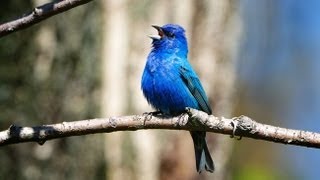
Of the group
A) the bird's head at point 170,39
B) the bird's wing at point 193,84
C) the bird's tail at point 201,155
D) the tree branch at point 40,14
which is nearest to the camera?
the tree branch at point 40,14

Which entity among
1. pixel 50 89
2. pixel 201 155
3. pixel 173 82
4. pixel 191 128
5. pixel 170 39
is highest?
pixel 170 39

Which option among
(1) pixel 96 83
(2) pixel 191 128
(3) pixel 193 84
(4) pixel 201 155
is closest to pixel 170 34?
(3) pixel 193 84

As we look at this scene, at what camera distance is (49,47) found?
6.17 meters

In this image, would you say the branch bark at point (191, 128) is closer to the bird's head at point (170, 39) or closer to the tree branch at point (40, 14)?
the tree branch at point (40, 14)

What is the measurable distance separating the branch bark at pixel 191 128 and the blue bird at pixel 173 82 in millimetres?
1649

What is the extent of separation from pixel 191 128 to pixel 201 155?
177 cm

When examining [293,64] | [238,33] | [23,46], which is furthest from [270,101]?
[23,46]

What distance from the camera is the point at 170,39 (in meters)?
5.94

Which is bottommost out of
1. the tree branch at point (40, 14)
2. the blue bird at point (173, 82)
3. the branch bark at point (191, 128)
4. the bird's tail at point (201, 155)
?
the branch bark at point (191, 128)

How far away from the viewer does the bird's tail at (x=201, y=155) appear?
546 cm

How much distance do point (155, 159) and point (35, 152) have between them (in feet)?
2.99

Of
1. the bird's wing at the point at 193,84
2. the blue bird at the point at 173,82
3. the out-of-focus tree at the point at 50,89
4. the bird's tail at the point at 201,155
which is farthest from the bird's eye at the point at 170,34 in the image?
the bird's tail at the point at 201,155

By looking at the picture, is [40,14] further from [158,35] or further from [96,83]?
[96,83]

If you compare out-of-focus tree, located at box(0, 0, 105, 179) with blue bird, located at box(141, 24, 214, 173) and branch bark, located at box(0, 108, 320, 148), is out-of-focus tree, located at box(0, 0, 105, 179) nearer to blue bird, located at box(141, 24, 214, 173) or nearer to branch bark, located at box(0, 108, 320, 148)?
blue bird, located at box(141, 24, 214, 173)
